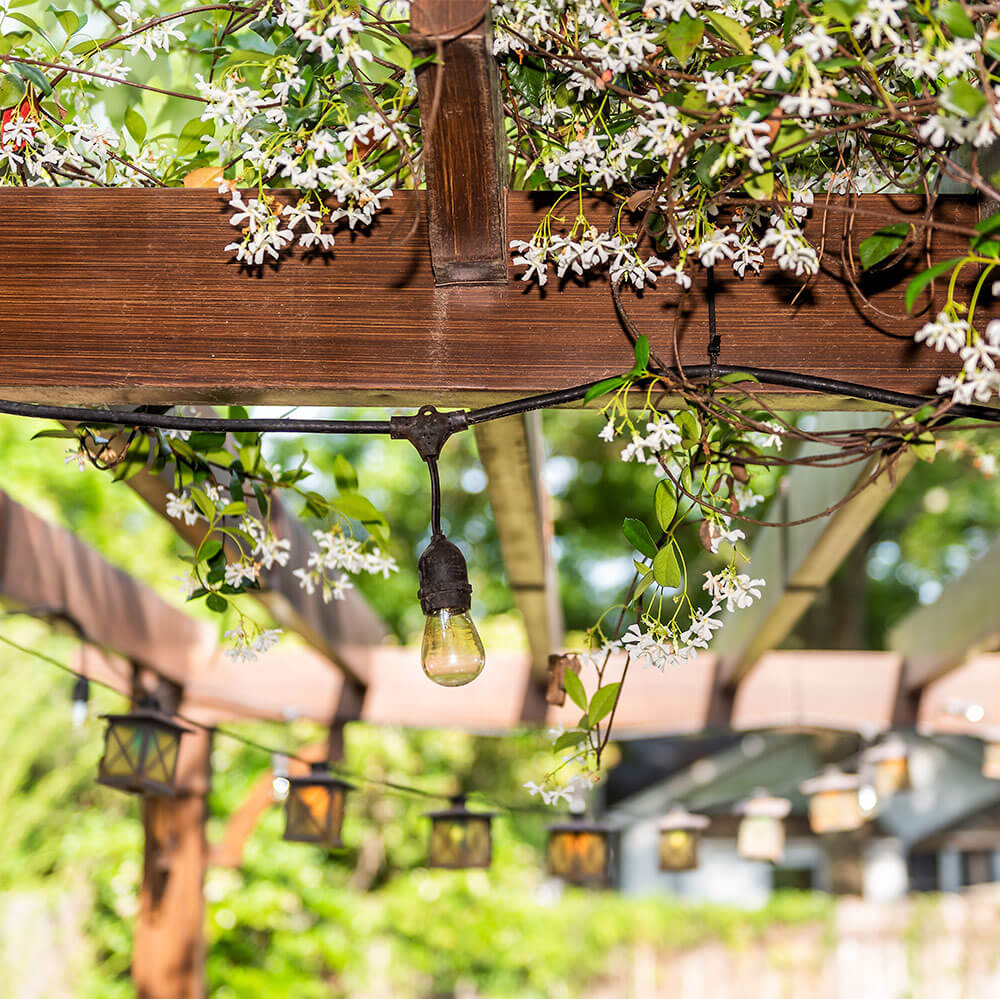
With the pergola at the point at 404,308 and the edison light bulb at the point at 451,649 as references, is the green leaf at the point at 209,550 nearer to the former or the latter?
the pergola at the point at 404,308

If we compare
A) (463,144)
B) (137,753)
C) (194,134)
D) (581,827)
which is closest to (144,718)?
(137,753)

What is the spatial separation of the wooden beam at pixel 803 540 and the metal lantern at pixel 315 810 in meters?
1.13

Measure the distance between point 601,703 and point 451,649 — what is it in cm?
19

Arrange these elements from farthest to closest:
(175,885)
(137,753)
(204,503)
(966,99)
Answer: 1. (175,885)
2. (137,753)
3. (204,503)
4. (966,99)

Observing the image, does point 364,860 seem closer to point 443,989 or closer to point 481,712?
point 443,989

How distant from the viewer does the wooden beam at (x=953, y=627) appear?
2471 millimetres

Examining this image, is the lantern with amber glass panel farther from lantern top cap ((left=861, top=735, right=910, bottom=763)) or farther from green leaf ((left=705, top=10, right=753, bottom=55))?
green leaf ((left=705, top=10, right=753, bottom=55))

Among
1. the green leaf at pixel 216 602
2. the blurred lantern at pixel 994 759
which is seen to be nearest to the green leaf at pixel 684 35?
the green leaf at pixel 216 602

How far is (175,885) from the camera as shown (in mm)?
3031

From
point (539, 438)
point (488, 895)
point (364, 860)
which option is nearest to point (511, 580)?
point (539, 438)

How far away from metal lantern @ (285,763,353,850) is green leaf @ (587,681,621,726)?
1.79 metres

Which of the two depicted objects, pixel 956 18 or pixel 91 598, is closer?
pixel 956 18

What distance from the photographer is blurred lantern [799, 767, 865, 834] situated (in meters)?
3.44

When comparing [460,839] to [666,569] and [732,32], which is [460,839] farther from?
[732,32]
